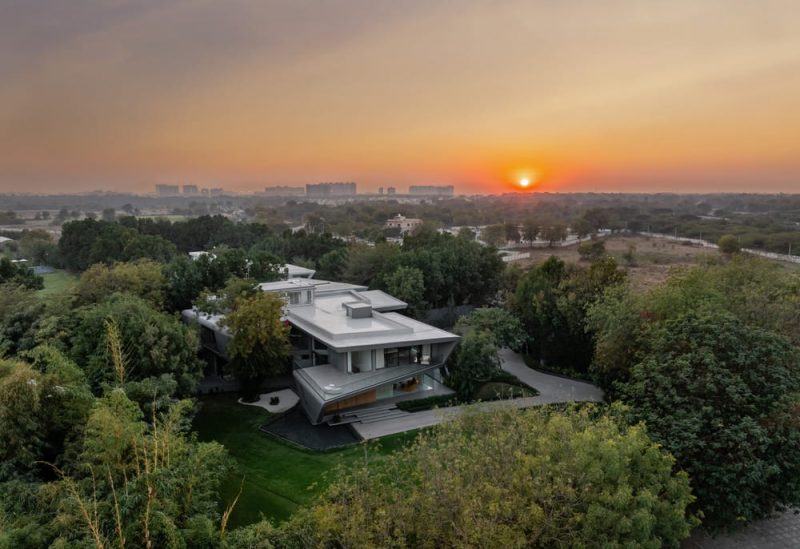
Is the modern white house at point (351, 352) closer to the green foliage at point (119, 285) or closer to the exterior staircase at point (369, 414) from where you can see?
the exterior staircase at point (369, 414)

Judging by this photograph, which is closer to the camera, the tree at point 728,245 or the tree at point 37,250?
the tree at point 728,245

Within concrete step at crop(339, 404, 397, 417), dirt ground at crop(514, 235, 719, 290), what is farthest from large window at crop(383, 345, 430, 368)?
dirt ground at crop(514, 235, 719, 290)

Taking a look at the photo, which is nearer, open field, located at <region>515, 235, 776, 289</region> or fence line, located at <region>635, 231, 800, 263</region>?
open field, located at <region>515, 235, 776, 289</region>

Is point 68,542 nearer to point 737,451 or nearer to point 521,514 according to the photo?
point 521,514

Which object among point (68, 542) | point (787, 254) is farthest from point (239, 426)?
point (787, 254)

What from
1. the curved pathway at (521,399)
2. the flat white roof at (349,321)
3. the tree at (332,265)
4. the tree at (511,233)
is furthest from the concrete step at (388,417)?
the tree at (511,233)

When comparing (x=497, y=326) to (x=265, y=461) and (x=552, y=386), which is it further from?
(x=265, y=461)

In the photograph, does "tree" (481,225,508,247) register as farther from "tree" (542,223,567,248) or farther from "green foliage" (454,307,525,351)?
"green foliage" (454,307,525,351)
